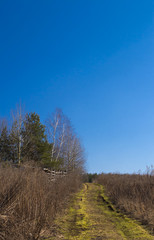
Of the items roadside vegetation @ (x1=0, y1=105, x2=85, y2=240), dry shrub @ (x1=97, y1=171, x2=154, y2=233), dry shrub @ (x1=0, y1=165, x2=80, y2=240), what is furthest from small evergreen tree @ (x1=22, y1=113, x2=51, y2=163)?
dry shrub @ (x1=0, y1=165, x2=80, y2=240)

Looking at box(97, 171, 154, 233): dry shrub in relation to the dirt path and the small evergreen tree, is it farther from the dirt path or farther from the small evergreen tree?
the small evergreen tree

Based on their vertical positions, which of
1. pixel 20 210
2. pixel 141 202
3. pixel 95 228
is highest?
pixel 20 210

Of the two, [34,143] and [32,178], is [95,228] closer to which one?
[32,178]

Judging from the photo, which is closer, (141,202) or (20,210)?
(20,210)

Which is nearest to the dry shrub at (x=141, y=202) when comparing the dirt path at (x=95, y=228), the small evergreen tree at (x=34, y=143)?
the dirt path at (x=95, y=228)

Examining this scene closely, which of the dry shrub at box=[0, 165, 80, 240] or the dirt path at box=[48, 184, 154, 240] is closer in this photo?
the dry shrub at box=[0, 165, 80, 240]

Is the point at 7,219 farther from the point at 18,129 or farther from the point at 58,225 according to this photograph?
the point at 18,129

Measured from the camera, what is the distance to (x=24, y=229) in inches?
134

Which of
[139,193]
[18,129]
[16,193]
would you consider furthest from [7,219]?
[18,129]

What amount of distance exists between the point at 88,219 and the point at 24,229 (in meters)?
2.93

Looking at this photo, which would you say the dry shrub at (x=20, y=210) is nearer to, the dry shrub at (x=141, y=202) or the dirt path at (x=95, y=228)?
the dirt path at (x=95, y=228)

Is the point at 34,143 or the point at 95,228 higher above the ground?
the point at 34,143

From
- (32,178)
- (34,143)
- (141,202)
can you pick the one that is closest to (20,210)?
(32,178)

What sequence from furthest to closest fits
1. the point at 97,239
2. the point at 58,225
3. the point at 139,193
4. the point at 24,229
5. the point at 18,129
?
the point at 18,129, the point at 139,193, the point at 58,225, the point at 97,239, the point at 24,229
